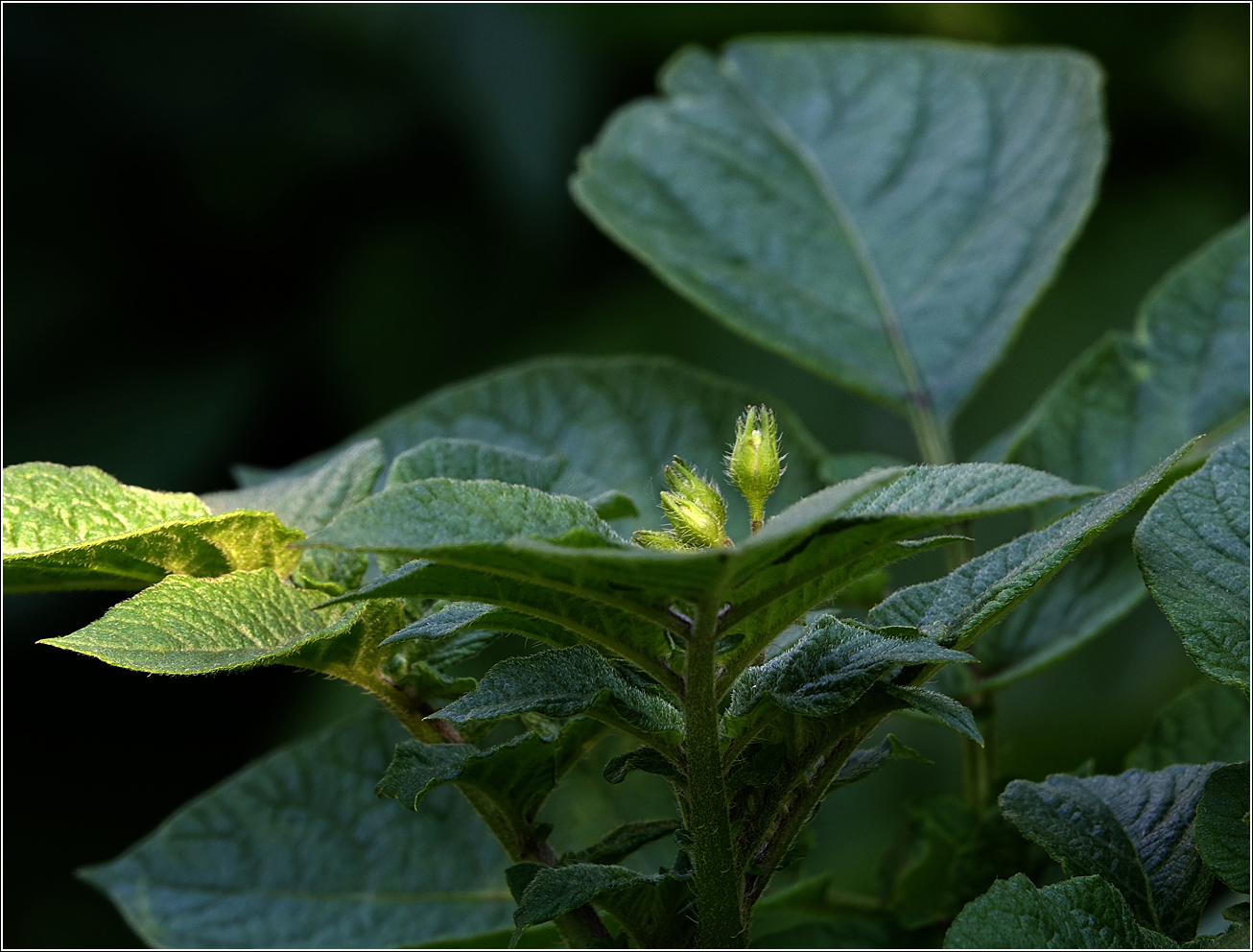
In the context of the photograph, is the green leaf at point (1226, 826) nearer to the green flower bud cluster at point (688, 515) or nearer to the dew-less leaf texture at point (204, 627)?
the green flower bud cluster at point (688, 515)

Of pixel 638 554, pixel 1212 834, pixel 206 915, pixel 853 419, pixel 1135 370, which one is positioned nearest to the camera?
pixel 638 554

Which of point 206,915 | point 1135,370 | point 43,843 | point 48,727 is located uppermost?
point 1135,370

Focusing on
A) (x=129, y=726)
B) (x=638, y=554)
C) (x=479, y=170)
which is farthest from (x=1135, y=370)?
(x=129, y=726)

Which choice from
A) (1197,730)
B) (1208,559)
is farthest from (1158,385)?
(1208,559)

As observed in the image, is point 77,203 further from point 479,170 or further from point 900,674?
point 900,674

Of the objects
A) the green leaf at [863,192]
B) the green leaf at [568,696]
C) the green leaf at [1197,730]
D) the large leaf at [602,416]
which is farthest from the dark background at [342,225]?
the green leaf at [568,696]
